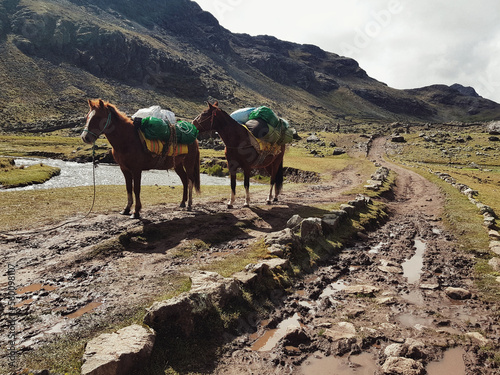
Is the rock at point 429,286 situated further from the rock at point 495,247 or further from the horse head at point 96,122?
the horse head at point 96,122

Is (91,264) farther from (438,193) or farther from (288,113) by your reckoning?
(288,113)

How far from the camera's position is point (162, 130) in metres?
12.6

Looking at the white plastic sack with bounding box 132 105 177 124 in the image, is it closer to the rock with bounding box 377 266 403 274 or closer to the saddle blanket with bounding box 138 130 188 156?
the saddle blanket with bounding box 138 130 188 156

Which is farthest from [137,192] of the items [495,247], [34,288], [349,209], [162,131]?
[495,247]

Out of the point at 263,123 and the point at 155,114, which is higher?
the point at 263,123

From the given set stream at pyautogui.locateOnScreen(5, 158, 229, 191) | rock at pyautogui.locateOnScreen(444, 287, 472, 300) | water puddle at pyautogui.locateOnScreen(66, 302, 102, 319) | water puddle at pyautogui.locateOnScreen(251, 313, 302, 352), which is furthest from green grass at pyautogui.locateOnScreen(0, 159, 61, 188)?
rock at pyautogui.locateOnScreen(444, 287, 472, 300)

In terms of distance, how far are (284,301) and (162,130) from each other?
8847mm

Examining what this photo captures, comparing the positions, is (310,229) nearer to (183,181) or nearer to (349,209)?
(349,209)

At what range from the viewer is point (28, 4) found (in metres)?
160

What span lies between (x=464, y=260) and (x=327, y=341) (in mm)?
7519

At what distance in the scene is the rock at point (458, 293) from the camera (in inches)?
303

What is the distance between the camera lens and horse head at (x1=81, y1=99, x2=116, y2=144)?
1089cm

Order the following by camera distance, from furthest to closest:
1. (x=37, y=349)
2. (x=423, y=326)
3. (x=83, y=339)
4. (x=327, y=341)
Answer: (x=423, y=326) < (x=327, y=341) < (x=83, y=339) < (x=37, y=349)

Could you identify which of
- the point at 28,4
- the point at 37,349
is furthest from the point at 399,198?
the point at 28,4
